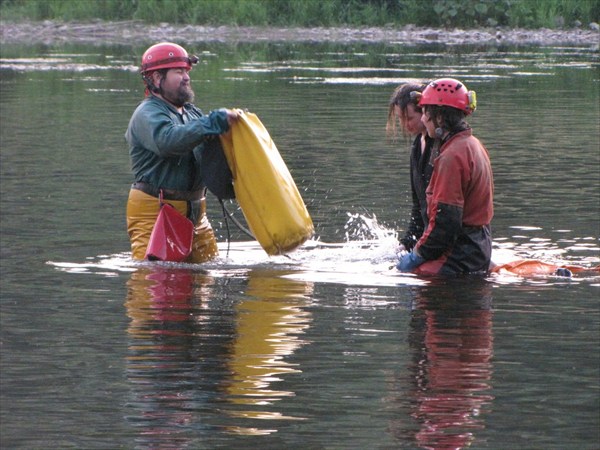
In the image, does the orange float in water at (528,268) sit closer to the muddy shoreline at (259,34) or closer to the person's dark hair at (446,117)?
the person's dark hair at (446,117)

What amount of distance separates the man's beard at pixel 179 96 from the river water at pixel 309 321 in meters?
1.08

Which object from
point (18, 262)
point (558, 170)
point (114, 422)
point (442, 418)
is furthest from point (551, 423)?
point (558, 170)

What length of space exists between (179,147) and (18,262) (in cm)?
154

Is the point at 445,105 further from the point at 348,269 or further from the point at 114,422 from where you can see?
the point at 114,422

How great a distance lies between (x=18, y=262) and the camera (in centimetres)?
1023

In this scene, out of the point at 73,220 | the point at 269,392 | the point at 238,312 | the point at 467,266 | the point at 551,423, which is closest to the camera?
the point at 551,423

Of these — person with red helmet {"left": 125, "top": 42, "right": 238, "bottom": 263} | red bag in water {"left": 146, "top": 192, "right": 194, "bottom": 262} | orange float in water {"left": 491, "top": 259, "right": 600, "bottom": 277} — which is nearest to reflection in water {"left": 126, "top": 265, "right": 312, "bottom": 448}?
red bag in water {"left": 146, "top": 192, "right": 194, "bottom": 262}

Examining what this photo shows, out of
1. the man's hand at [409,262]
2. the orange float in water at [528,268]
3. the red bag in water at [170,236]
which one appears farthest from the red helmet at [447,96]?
the red bag in water at [170,236]

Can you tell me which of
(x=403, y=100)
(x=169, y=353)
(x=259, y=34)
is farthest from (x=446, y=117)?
(x=259, y=34)

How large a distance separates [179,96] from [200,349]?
8.80ft

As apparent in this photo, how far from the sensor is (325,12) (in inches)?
1638

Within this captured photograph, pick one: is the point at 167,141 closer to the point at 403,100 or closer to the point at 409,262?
the point at 403,100

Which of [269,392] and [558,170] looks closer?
[269,392]

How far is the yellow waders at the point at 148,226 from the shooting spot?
995 centimetres
